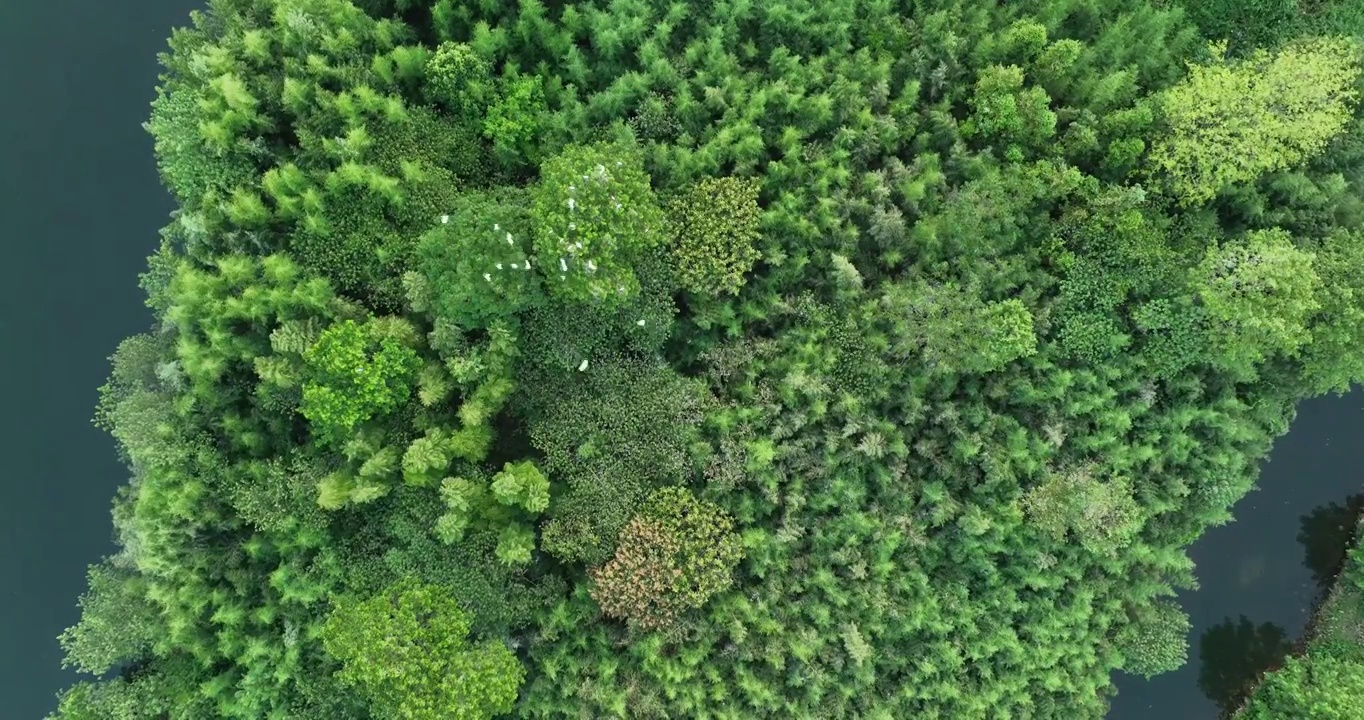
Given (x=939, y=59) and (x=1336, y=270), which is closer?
(x=1336, y=270)

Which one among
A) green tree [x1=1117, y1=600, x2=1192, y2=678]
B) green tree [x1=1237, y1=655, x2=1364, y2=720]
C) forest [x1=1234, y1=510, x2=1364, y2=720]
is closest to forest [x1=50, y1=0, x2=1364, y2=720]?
green tree [x1=1237, y1=655, x2=1364, y2=720]

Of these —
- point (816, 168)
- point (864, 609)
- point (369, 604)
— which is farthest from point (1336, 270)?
point (369, 604)

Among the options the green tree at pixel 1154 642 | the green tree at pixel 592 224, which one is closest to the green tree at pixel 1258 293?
the green tree at pixel 1154 642

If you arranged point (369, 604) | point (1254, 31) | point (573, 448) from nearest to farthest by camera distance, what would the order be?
point (369, 604) < point (573, 448) < point (1254, 31)

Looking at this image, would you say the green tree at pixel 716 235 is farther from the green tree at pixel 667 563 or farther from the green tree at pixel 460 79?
the green tree at pixel 460 79

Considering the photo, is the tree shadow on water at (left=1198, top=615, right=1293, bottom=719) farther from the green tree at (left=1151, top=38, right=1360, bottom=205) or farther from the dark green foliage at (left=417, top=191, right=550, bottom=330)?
the dark green foliage at (left=417, top=191, right=550, bottom=330)

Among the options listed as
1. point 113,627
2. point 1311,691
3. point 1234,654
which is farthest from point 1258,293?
point 113,627

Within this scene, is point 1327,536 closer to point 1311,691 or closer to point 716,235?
point 1311,691

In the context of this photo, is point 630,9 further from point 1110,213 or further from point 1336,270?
point 1336,270
